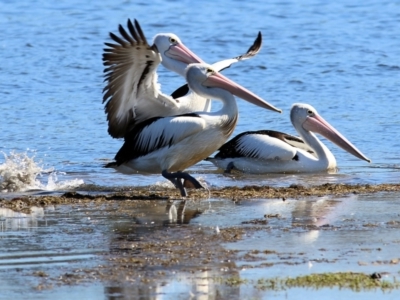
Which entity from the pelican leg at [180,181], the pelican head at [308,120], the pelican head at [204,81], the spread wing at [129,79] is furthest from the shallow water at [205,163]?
the pelican head at [204,81]

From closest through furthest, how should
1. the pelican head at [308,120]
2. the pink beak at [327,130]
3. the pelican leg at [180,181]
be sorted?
1. the pelican leg at [180,181]
2. the pink beak at [327,130]
3. the pelican head at [308,120]

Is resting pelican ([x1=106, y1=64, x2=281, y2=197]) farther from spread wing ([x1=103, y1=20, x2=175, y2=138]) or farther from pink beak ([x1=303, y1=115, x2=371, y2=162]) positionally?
pink beak ([x1=303, y1=115, x2=371, y2=162])

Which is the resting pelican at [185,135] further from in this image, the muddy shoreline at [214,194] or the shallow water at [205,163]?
the shallow water at [205,163]

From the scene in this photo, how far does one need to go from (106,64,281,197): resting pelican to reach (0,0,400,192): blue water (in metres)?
0.69

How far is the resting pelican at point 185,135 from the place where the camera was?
27.5 feet

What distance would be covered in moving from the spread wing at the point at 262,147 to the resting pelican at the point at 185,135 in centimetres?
141

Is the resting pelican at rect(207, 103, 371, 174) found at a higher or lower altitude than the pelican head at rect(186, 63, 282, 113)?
lower

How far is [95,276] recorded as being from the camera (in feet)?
16.8

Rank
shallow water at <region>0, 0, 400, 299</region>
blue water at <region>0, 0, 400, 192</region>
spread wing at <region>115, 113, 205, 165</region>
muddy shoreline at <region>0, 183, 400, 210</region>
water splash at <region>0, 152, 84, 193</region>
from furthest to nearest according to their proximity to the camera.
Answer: blue water at <region>0, 0, 400, 192</region> → water splash at <region>0, 152, 84, 193</region> → spread wing at <region>115, 113, 205, 165</region> → muddy shoreline at <region>0, 183, 400, 210</region> → shallow water at <region>0, 0, 400, 299</region>

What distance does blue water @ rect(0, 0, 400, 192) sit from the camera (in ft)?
36.9

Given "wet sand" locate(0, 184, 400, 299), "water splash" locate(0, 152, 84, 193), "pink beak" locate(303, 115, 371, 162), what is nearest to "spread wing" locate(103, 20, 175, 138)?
"water splash" locate(0, 152, 84, 193)

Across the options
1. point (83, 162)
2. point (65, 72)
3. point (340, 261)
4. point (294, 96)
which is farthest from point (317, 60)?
point (340, 261)

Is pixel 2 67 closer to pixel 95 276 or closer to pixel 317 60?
pixel 317 60

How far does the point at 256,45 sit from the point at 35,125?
127 inches
